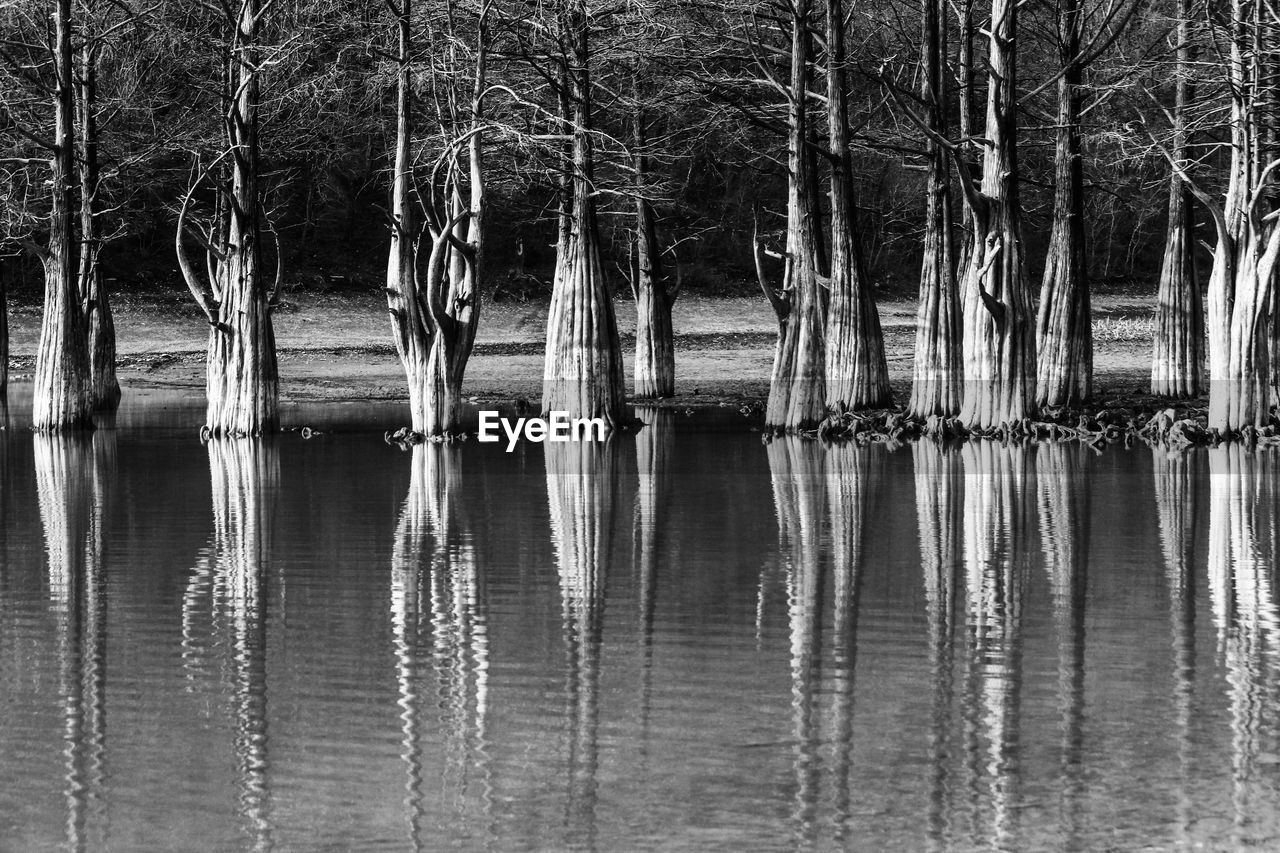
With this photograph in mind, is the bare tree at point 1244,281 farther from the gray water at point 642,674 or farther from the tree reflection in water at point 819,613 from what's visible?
the gray water at point 642,674

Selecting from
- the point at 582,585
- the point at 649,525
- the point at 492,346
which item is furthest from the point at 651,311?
the point at 582,585

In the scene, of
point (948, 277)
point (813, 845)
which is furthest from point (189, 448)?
point (813, 845)

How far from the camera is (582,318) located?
2564 centimetres

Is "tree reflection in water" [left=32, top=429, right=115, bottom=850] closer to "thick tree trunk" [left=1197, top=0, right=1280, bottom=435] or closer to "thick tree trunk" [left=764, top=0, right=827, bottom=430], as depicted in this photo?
"thick tree trunk" [left=764, top=0, right=827, bottom=430]

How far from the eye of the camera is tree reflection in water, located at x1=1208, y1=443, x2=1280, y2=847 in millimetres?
7020

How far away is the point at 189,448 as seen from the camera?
24.4m

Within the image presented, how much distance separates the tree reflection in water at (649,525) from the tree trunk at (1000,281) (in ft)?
14.0

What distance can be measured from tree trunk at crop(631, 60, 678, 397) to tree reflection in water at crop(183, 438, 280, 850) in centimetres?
1567

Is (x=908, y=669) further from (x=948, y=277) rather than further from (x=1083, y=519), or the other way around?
(x=948, y=277)

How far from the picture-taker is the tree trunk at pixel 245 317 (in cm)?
2530

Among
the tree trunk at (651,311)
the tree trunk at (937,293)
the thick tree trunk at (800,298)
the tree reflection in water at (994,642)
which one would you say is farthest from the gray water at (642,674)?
the tree trunk at (651,311)

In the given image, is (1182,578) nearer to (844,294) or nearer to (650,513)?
(650,513)

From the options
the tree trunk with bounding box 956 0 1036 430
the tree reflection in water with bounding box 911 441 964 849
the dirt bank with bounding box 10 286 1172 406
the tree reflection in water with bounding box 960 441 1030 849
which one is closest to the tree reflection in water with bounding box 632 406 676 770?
the tree reflection in water with bounding box 911 441 964 849

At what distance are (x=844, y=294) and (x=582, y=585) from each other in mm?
→ 15586
